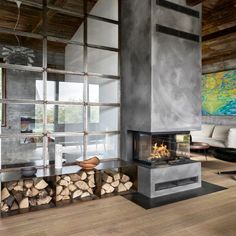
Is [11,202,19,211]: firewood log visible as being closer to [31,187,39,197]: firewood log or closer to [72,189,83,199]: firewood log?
[31,187,39,197]: firewood log

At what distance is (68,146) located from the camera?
125 inches

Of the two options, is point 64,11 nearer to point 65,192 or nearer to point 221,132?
point 65,192

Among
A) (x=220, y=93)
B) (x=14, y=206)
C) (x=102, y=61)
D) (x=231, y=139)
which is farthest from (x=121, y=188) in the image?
(x=220, y=93)

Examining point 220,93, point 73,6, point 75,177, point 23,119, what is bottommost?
point 75,177

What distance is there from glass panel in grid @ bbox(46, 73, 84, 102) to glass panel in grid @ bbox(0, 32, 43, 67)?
0.28 metres

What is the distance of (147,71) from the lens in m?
3.08

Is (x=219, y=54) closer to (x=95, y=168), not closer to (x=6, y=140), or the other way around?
(x=95, y=168)

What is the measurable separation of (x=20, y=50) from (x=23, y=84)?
1.38 ft

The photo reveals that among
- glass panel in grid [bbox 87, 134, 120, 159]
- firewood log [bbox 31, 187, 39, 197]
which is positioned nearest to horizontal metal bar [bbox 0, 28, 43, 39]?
glass panel in grid [bbox 87, 134, 120, 159]

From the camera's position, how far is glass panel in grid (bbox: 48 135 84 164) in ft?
9.99

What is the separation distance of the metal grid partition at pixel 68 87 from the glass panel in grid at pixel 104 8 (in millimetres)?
17

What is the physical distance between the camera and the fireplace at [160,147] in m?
3.23

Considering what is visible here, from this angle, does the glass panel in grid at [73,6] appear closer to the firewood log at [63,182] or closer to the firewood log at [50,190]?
the firewood log at [63,182]

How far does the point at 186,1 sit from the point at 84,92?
2056 mm
